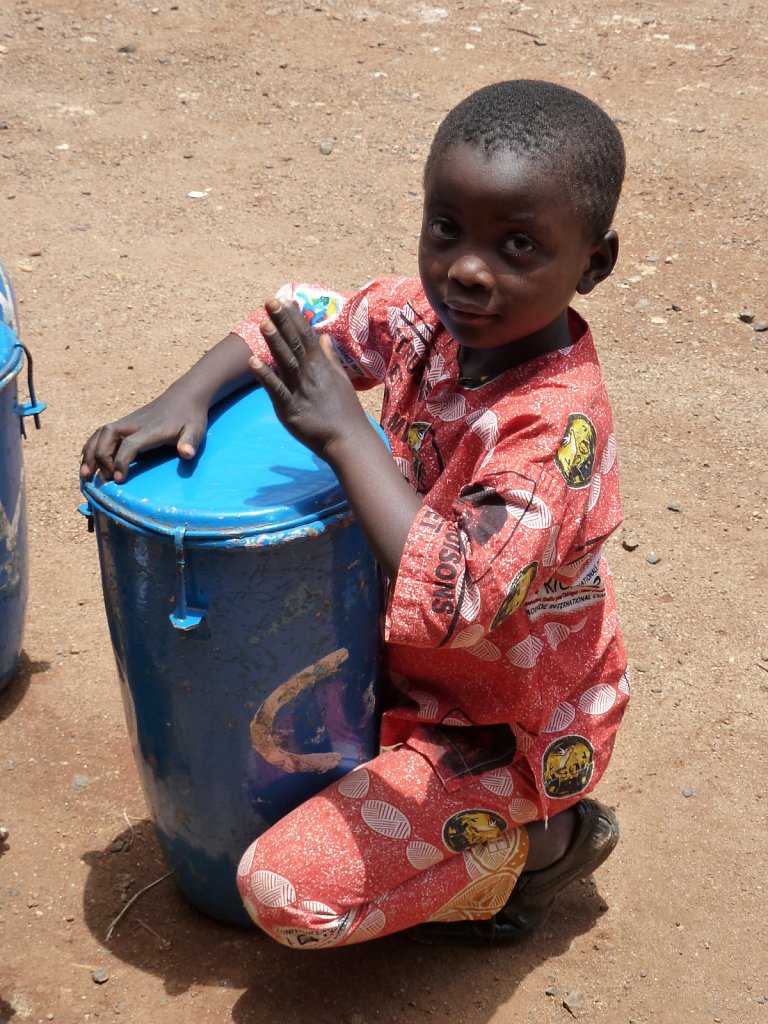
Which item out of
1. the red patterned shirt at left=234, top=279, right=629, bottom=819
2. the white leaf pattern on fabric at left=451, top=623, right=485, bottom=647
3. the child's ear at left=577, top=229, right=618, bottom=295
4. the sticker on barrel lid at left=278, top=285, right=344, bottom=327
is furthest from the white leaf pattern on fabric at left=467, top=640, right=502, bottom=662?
the sticker on barrel lid at left=278, top=285, right=344, bottom=327

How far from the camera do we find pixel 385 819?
204 cm

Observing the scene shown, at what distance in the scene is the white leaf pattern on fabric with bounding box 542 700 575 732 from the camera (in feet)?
6.84

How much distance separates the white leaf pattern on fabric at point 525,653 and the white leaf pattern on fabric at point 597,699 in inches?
6.7

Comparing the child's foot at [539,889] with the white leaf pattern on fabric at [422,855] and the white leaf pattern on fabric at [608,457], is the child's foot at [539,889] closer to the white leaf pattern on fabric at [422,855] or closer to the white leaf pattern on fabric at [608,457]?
the white leaf pattern on fabric at [422,855]

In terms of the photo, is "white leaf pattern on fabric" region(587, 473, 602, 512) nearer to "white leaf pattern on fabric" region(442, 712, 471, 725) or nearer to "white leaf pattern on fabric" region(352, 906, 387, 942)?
"white leaf pattern on fabric" region(442, 712, 471, 725)

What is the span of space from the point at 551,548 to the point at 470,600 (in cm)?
16

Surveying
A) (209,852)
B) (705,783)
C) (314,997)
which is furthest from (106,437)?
(705,783)

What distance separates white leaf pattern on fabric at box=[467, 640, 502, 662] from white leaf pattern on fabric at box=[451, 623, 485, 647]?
26 centimetres

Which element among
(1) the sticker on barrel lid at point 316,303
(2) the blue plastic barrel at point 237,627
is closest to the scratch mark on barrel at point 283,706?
(2) the blue plastic barrel at point 237,627

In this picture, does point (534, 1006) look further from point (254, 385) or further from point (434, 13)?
point (434, 13)

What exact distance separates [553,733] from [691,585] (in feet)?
4.43

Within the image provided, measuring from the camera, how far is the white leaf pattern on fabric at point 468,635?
5.56 ft

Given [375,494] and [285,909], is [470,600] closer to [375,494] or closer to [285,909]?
[375,494]

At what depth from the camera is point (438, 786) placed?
6.77 ft
